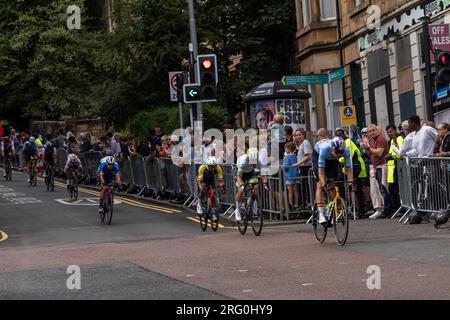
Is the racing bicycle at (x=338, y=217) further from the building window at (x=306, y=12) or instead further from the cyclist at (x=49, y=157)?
the building window at (x=306, y=12)

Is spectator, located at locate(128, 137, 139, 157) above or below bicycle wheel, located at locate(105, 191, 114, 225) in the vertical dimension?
above

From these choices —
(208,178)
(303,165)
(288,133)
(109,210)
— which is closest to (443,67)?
(303,165)

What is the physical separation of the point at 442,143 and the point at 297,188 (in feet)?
12.8

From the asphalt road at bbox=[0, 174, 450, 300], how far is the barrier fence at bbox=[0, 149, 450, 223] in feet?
2.05

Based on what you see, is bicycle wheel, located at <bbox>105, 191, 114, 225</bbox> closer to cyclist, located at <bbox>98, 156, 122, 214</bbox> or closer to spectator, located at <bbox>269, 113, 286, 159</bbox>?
cyclist, located at <bbox>98, 156, 122, 214</bbox>

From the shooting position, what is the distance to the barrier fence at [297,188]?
20375 millimetres

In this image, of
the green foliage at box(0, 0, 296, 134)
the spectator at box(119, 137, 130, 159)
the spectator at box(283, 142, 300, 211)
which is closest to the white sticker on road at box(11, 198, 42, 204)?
the spectator at box(119, 137, 130, 159)

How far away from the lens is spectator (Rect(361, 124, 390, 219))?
23078mm

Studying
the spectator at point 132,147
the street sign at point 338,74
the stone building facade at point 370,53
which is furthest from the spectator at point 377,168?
the spectator at point 132,147

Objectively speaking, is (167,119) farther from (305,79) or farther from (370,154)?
(370,154)

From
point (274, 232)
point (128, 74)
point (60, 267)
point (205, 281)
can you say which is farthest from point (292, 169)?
point (128, 74)
